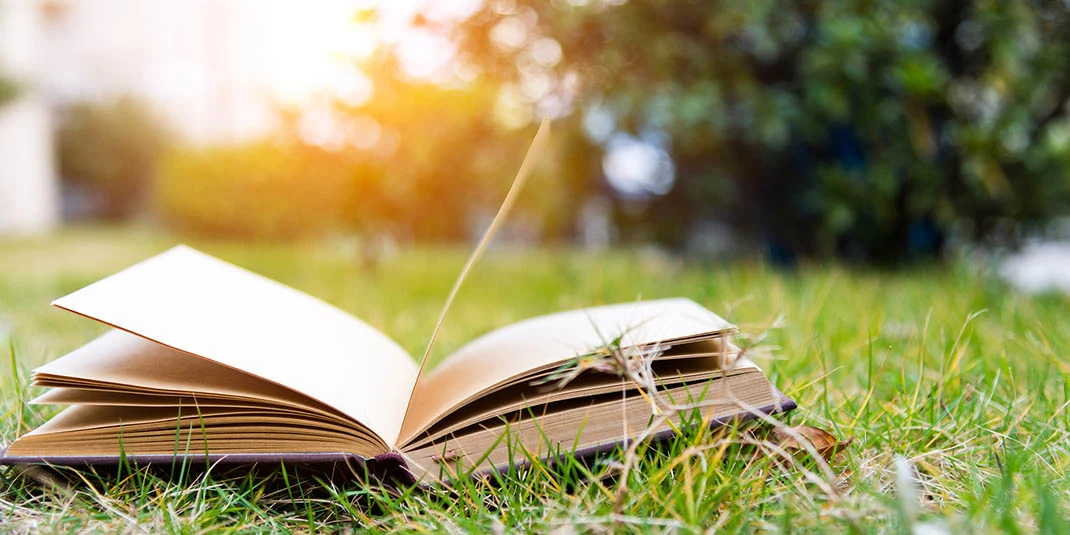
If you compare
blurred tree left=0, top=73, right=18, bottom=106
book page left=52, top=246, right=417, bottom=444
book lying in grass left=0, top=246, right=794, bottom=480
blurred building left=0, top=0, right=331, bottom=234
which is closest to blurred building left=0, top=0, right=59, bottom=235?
blurred building left=0, top=0, right=331, bottom=234

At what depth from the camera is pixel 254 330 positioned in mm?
734

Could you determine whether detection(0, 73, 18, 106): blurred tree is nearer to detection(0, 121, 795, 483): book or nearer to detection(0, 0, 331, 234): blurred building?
detection(0, 121, 795, 483): book

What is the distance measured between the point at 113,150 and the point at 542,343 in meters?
15.4

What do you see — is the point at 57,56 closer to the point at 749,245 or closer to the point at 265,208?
the point at 265,208

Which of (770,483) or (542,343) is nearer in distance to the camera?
(770,483)

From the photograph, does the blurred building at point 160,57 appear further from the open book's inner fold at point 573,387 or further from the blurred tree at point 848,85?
the open book's inner fold at point 573,387

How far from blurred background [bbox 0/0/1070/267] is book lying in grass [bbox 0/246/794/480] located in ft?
5.80

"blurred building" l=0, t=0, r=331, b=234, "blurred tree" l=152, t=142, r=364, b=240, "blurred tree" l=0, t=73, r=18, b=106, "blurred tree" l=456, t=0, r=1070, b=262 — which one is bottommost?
"blurred tree" l=152, t=142, r=364, b=240

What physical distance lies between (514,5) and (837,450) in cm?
222

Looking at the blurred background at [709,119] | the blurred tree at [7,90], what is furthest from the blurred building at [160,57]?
the blurred background at [709,119]

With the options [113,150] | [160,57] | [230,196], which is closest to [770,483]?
[230,196]

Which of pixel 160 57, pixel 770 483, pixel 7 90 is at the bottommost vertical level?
pixel 770 483

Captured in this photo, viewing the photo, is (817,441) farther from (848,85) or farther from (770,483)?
(848,85)

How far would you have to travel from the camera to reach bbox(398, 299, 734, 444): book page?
2.20 feet
